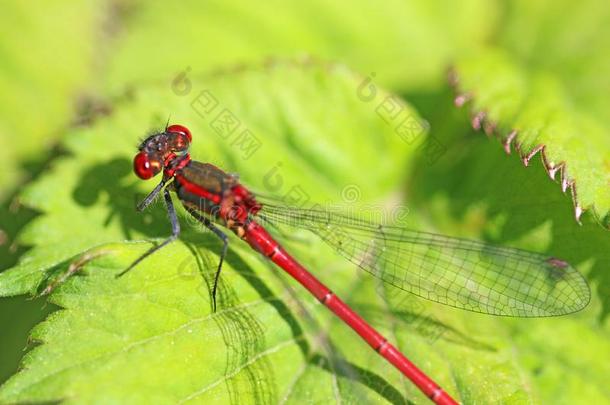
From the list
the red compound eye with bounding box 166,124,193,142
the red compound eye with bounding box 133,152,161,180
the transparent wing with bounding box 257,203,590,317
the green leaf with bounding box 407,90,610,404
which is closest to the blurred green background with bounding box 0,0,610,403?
the green leaf with bounding box 407,90,610,404

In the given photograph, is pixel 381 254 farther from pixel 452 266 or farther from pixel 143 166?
pixel 143 166

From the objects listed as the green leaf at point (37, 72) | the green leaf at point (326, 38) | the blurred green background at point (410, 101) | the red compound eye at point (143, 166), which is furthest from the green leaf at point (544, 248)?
the green leaf at point (37, 72)

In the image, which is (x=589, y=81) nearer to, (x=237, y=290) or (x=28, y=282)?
(x=237, y=290)

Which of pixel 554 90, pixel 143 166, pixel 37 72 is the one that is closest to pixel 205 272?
pixel 143 166

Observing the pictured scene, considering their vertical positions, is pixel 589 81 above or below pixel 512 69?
below

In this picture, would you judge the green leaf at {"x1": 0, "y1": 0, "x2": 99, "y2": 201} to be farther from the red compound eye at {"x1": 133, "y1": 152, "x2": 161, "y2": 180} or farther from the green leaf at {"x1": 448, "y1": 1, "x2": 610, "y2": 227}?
the green leaf at {"x1": 448, "y1": 1, "x2": 610, "y2": 227}

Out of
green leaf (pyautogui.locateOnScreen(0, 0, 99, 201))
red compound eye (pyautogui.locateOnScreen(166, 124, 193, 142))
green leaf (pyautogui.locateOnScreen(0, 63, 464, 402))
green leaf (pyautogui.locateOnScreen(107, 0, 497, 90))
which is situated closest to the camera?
green leaf (pyautogui.locateOnScreen(0, 63, 464, 402))

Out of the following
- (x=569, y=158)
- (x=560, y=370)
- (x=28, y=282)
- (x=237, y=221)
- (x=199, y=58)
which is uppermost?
(x=199, y=58)

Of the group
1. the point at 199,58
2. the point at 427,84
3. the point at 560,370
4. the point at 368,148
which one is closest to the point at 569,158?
the point at 560,370
